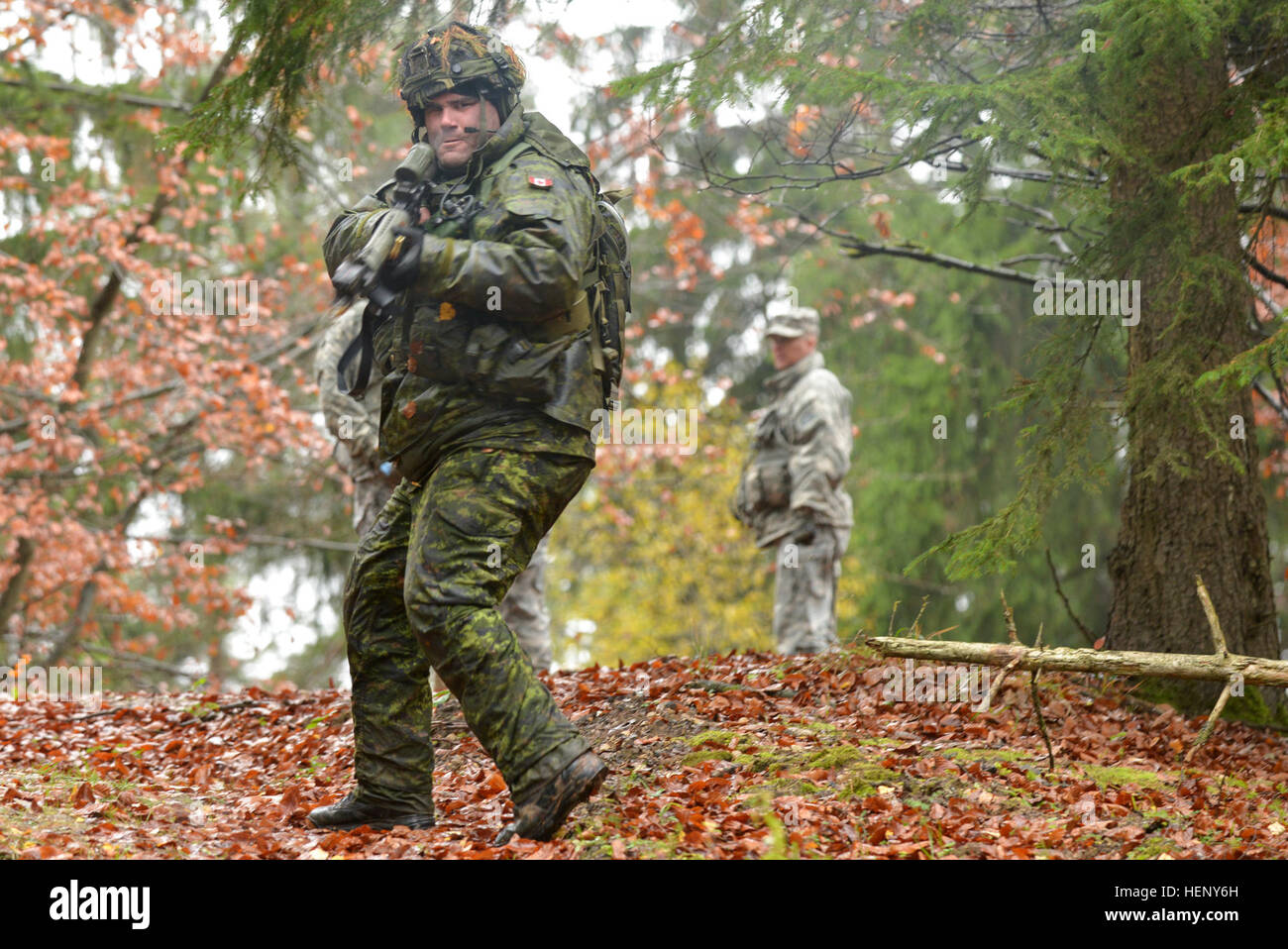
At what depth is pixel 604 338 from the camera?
512cm

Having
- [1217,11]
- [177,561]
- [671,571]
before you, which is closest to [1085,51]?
[1217,11]

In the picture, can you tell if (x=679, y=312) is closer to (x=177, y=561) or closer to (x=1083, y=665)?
(x=177, y=561)

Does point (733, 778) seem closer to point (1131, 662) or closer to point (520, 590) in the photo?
point (1131, 662)

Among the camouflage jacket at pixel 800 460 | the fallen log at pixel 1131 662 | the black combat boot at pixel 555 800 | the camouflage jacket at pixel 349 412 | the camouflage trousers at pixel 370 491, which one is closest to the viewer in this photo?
the black combat boot at pixel 555 800

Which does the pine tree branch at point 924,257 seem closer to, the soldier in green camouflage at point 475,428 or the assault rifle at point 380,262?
the soldier in green camouflage at point 475,428

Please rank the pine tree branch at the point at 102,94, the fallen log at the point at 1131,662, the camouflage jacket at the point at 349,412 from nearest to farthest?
the fallen log at the point at 1131,662 < the camouflage jacket at the point at 349,412 < the pine tree branch at the point at 102,94

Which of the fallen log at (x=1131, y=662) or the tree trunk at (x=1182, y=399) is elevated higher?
the tree trunk at (x=1182, y=399)

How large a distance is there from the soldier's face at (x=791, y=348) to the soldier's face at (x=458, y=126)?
6.50 meters

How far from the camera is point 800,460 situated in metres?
10.9

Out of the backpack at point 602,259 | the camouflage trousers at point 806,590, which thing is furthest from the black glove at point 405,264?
the camouflage trousers at point 806,590

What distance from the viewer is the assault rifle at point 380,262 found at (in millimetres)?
4512

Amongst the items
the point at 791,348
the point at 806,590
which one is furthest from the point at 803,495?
the point at 791,348

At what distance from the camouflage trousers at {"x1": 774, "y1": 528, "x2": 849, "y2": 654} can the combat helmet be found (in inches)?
255

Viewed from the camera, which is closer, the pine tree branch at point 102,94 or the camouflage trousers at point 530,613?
the camouflage trousers at point 530,613
